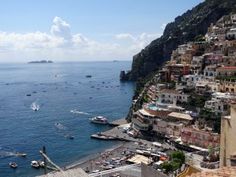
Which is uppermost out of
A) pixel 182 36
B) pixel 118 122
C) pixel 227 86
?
pixel 182 36

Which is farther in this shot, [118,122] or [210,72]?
[118,122]

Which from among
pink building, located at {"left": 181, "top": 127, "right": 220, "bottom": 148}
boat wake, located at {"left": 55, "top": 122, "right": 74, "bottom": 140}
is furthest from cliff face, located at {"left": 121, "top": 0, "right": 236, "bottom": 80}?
pink building, located at {"left": 181, "top": 127, "right": 220, "bottom": 148}

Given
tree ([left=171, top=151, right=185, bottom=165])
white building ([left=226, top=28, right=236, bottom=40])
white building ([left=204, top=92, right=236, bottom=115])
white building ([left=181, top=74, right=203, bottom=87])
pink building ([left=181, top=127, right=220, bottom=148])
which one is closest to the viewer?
tree ([left=171, top=151, right=185, bottom=165])

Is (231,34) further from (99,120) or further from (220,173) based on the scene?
(220,173)

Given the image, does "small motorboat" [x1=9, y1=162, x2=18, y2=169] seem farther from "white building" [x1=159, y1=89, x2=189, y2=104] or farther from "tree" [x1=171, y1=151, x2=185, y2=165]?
"white building" [x1=159, y1=89, x2=189, y2=104]

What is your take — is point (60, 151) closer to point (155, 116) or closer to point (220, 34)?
point (155, 116)

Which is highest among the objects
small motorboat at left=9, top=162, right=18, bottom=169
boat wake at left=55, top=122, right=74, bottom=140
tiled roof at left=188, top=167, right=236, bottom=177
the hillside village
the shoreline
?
tiled roof at left=188, top=167, right=236, bottom=177

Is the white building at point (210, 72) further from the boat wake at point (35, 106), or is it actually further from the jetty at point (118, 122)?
the boat wake at point (35, 106)

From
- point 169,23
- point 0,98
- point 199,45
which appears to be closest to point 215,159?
point 199,45

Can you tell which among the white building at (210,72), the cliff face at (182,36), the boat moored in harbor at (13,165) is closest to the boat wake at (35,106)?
the white building at (210,72)

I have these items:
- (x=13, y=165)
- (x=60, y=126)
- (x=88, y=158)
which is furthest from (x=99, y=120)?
(x=13, y=165)

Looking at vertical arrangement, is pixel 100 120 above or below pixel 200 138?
below
